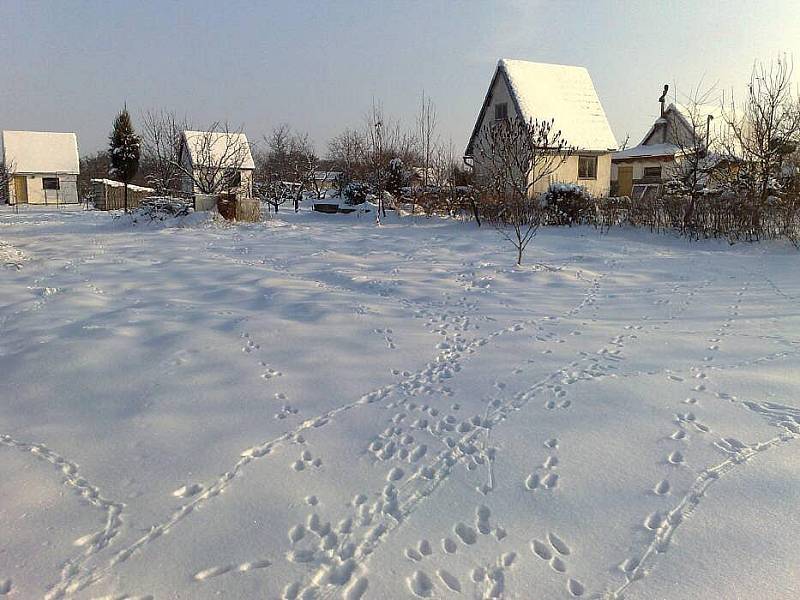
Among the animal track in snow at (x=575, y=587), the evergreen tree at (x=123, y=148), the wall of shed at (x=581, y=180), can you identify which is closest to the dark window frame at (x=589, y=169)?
the wall of shed at (x=581, y=180)

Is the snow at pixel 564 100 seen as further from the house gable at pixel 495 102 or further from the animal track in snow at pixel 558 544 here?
the animal track in snow at pixel 558 544

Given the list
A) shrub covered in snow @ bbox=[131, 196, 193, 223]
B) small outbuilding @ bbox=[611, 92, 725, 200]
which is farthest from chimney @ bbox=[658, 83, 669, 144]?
shrub covered in snow @ bbox=[131, 196, 193, 223]

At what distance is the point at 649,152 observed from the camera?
29547 mm

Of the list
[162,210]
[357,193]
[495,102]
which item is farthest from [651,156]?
[162,210]

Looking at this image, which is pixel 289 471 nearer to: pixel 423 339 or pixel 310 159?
pixel 423 339

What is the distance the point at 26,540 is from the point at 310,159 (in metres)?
36.9

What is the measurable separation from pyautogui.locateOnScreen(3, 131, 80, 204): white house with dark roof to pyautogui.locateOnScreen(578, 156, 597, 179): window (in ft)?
102

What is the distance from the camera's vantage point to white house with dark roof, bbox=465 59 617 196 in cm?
2434

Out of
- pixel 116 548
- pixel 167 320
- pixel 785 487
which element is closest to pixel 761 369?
pixel 785 487

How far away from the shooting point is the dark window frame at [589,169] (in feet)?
82.6

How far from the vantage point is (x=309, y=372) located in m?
4.92

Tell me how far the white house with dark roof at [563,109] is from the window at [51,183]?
89.1 ft

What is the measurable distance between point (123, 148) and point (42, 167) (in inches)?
193

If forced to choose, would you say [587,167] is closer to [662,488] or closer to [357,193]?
[357,193]
